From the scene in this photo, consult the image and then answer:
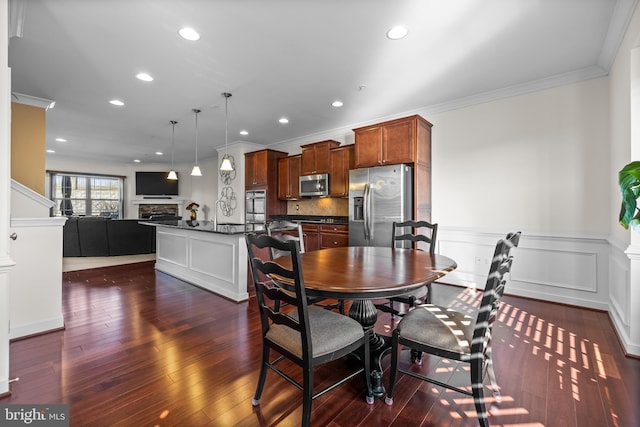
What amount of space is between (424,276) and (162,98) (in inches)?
161

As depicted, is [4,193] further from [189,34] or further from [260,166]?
[260,166]

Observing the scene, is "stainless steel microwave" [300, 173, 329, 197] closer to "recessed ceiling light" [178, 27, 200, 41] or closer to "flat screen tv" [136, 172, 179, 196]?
"recessed ceiling light" [178, 27, 200, 41]

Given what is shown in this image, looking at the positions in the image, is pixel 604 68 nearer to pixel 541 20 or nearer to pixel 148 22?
pixel 541 20

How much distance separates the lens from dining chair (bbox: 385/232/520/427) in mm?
1350

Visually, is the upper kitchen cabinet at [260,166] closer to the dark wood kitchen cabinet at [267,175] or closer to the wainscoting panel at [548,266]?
the dark wood kitchen cabinet at [267,175]

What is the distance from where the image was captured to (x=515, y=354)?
2.18m

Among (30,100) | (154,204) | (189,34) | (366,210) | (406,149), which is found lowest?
(366,210)

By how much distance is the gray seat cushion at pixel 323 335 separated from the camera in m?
1.43

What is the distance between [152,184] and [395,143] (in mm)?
8634

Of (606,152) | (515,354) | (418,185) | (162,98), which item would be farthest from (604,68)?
(162,98)

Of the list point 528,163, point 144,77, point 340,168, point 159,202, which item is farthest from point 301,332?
point 159,202

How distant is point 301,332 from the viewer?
1360 millimetres

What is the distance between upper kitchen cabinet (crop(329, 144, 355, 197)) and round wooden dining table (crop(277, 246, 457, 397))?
2771 millimetres

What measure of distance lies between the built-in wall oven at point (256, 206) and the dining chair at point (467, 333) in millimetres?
4808
